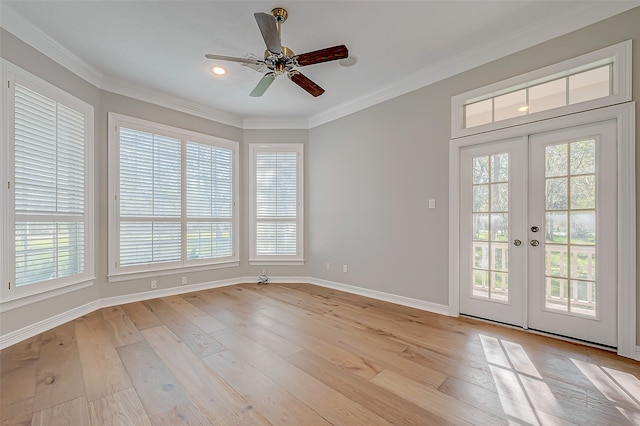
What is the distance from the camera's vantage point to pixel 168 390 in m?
1.81

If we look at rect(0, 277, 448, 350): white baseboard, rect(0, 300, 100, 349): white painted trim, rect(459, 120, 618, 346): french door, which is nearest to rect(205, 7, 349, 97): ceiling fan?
rect(459, 120, 618, 346): french door

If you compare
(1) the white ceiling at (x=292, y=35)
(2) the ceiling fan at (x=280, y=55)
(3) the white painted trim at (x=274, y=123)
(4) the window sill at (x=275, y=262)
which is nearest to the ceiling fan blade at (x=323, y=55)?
(2) the ceiling fan at (x=280, y=55)

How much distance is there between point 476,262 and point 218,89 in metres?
4.01

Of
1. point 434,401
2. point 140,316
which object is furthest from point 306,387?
point 140,316

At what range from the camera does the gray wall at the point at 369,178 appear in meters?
2.70

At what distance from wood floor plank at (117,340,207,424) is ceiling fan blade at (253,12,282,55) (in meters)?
2.57

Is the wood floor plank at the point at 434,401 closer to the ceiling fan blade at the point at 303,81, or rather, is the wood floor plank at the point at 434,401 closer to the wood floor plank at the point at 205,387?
the wood floor plank at the point at 205,387

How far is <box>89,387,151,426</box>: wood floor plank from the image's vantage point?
1532mm

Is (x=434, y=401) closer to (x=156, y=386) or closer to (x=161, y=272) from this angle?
(x=156, y=386)

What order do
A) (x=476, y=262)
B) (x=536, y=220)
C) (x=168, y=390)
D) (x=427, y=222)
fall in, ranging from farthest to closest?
(x=427, y=222) → (x=476, y=262) → (x=536, y=220) → (x=168, y=390)

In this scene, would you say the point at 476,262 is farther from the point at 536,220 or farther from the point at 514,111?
the point at 514,111

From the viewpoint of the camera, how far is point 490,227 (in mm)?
3043

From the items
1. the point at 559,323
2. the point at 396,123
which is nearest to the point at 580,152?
the point at 559,323

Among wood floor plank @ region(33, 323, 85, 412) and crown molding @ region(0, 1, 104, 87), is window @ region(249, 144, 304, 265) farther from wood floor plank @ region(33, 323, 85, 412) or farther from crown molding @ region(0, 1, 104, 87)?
wood floor plank @ region(33, 323, 85, 412)
